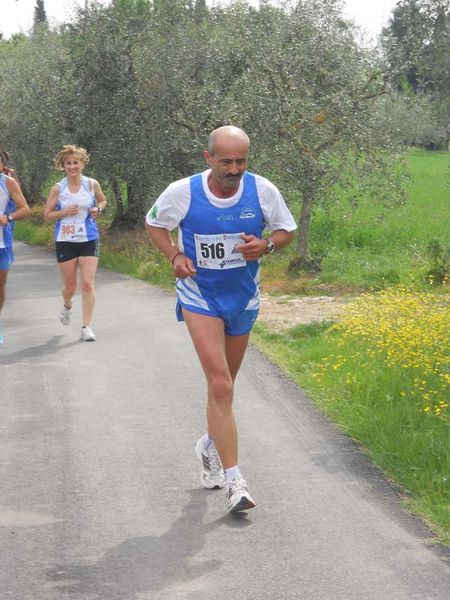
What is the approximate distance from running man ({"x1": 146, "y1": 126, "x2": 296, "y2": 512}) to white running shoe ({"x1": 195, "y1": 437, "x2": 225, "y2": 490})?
0.19 metres

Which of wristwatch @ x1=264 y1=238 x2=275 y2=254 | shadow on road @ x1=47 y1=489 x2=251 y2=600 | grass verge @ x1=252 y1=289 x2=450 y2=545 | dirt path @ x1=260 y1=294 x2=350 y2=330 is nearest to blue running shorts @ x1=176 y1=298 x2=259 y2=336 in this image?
wristwatch @ x1=264 y1=238 x2=275 y2=254

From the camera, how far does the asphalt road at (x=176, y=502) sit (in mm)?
5066

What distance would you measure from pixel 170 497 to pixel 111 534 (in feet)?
2.37

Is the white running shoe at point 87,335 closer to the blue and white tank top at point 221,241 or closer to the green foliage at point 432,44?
the green foliage at point 432,44

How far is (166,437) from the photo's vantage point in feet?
25.4

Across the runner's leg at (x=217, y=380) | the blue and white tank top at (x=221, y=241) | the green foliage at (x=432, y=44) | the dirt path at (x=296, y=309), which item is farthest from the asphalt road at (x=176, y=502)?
the green foliage at (x=432, y=44)

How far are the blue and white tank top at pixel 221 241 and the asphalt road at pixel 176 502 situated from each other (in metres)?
1.11

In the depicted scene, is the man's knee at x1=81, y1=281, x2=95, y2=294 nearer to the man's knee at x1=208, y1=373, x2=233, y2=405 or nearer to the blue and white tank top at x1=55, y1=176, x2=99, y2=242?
the blue and white tank top at x1=55, y1=176, x2=99, y2=242

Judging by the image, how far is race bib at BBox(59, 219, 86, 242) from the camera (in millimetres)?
11867

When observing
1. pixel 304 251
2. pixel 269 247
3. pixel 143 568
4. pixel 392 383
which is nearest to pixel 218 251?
pixel 269 247

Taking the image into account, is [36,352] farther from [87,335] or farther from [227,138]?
[227,138]

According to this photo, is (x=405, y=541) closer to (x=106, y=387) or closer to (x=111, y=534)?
(x=111, y=534)

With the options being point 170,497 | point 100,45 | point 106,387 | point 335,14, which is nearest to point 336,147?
point 335,14

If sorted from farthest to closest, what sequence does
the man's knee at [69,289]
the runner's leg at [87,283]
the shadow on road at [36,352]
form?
1. the man's knee at [69,289]
2. the runner's leg at [87,283]
3. the shadow on road at [36,352]
